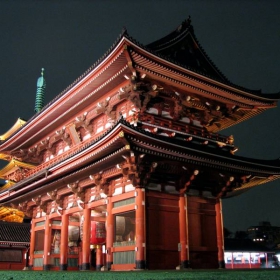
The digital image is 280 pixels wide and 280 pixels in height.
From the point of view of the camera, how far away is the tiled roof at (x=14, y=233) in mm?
29477

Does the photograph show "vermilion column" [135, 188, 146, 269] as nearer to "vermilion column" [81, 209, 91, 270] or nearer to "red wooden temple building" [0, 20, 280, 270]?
"red wooden temple building" [0, 20, 280, 270]

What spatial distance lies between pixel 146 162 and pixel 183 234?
3.98m

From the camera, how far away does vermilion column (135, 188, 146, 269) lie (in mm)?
15047

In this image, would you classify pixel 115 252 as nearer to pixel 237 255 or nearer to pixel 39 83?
pixel 237 255

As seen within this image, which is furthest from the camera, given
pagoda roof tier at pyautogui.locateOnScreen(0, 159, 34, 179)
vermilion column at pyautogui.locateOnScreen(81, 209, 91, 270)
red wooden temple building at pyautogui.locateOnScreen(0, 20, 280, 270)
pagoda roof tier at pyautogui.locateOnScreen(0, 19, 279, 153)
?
pagoda roof tier at pyautogui.locateOnScreen(0, 159, 34, 179)

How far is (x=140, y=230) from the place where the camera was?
50.3ft

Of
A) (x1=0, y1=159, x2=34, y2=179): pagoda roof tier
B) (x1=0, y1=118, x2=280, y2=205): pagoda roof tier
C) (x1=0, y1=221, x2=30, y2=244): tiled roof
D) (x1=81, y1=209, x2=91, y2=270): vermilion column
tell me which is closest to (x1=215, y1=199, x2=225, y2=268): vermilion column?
(x1=0, y1=118, x2=280, y2=205): pagoda roof tier

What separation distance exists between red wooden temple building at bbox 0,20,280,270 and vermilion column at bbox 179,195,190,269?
0.05 metres

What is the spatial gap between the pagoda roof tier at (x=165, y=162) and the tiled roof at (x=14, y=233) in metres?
10.9

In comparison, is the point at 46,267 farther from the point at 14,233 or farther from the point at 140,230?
the point at 140,230

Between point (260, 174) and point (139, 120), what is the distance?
782cm

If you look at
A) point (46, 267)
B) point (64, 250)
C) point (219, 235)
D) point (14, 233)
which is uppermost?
point (14, 233)

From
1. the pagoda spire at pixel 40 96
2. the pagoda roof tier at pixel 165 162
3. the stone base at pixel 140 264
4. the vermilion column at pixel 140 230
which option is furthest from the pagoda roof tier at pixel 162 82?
the pagoda spire at pixel 40 96

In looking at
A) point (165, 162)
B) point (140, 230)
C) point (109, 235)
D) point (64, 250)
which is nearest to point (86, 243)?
point (109, 235)
